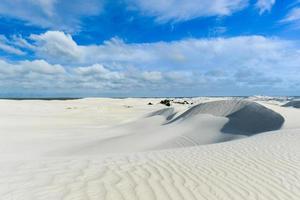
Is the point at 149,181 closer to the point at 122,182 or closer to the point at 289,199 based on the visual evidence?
the point at 122,182

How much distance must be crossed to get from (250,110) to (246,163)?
993 cm

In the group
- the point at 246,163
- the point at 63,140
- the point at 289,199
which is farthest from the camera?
the point at 63,140

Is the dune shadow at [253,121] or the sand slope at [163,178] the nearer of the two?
the sand slope at [163,178]

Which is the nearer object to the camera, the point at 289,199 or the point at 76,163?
the point at 289,199

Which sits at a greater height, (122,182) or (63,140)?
(122,182)

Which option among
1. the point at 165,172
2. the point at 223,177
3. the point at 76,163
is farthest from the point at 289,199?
the point at 76,163

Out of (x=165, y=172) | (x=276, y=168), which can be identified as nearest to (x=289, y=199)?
(x=276, y=168)

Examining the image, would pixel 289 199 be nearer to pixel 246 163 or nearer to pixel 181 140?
pixel 246 163

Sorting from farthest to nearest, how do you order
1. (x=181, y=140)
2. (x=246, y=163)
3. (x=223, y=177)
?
(x=181, y=140)
(x=246, y=163)
(x=223, y=177)

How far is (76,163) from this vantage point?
21.2ft

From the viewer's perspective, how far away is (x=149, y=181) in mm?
4973

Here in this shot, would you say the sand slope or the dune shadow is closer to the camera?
the sand slope

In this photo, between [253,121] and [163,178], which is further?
[253,121]

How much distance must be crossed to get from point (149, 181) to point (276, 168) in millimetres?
2729
